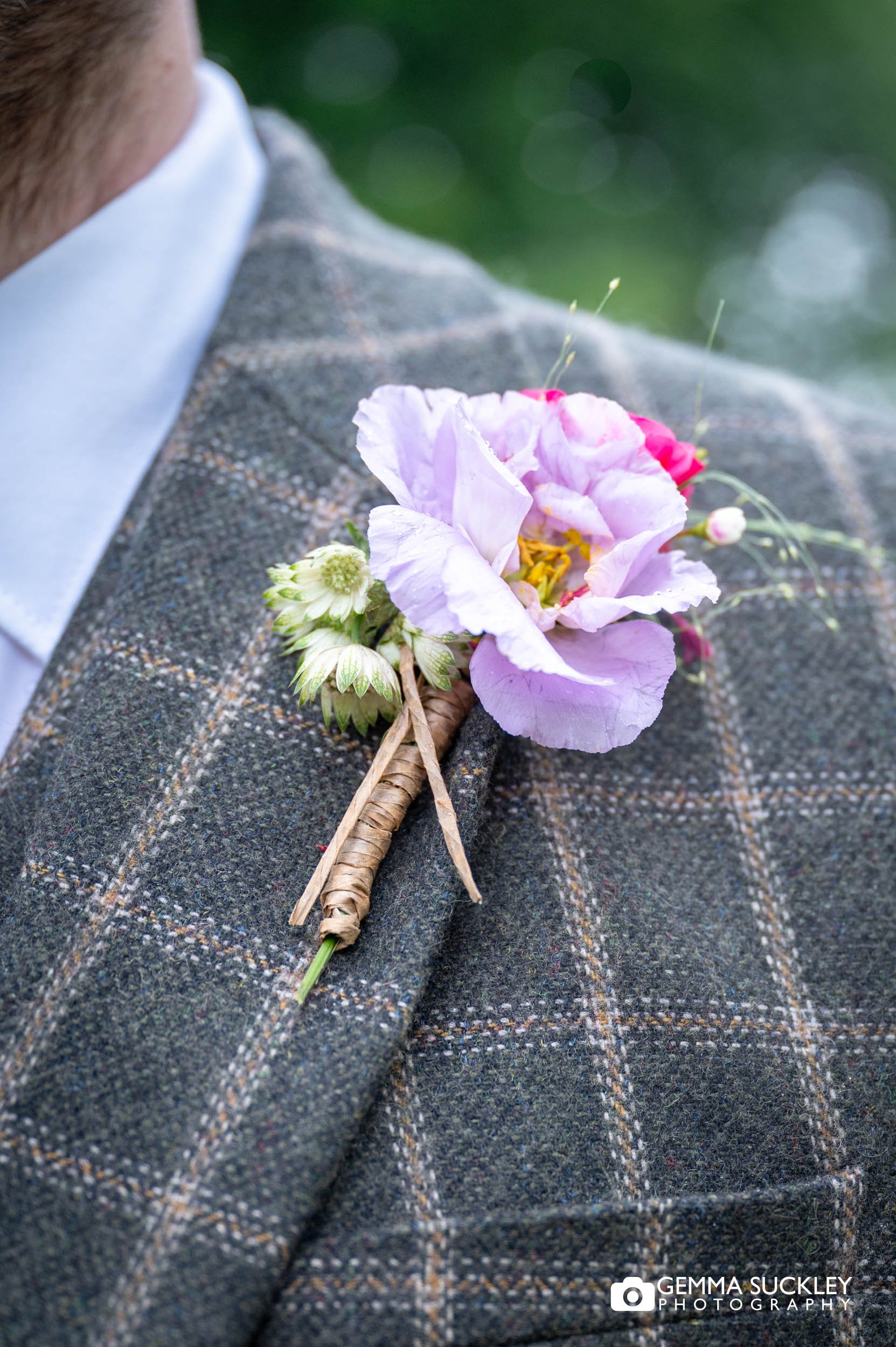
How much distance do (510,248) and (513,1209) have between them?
2.05 meters

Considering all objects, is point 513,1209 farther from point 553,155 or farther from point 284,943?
point 553,155

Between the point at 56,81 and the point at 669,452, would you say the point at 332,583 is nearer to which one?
the point at 669,452

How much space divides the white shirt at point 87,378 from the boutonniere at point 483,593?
9.0 inches

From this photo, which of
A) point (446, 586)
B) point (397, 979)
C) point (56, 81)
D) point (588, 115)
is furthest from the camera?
point (588, 115)

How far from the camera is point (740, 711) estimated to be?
81cm

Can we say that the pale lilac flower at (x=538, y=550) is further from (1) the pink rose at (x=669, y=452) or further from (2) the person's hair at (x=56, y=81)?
(2) the person's hair at (x=56, y=81)

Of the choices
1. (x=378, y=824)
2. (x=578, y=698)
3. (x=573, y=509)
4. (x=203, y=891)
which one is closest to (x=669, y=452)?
(x=573, y=509)

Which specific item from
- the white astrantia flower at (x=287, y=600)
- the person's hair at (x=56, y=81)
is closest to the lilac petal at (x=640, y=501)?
the white astrantia flower at (x=287, y=600)

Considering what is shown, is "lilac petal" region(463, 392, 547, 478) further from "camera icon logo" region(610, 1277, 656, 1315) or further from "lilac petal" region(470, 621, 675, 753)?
"camera icon logo" region(610, 1277, 656, 1315)

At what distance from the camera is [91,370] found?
797mm

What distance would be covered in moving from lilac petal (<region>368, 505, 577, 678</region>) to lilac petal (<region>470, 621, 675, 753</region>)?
0.04 metres

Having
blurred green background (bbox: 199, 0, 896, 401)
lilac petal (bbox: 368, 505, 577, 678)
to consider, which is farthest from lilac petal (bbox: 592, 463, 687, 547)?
blurred green background (bbox: 199, 0, 896, 401)

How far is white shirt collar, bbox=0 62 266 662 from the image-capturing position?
2.51ft

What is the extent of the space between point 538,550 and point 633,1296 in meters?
0.52
